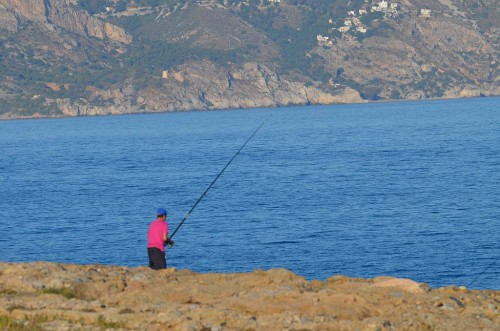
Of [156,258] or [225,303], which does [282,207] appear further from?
[225,303]

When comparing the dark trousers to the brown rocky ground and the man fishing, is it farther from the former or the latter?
the brown rocky ground

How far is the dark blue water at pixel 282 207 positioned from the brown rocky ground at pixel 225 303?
17.5 metres

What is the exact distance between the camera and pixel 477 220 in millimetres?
46406

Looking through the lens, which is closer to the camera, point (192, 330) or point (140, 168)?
point (192, 330)

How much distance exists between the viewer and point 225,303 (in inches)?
608

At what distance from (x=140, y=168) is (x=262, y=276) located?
2732 inches

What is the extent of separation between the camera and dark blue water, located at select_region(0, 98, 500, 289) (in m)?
38.7

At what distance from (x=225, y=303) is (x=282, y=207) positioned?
39266mm

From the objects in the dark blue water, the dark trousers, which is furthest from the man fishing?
the dark blue water

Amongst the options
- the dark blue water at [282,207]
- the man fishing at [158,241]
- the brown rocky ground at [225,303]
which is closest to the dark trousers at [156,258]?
the man fishing at [158,241]

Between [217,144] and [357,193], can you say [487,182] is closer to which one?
[357,193]

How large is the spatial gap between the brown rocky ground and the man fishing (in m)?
1.66

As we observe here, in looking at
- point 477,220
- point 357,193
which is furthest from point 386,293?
point 357,193

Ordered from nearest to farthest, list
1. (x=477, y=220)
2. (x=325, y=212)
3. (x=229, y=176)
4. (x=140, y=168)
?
(x=477, y=220) → (x=325, y=212) → (x=229, y=176) → (x=140, y=168)
